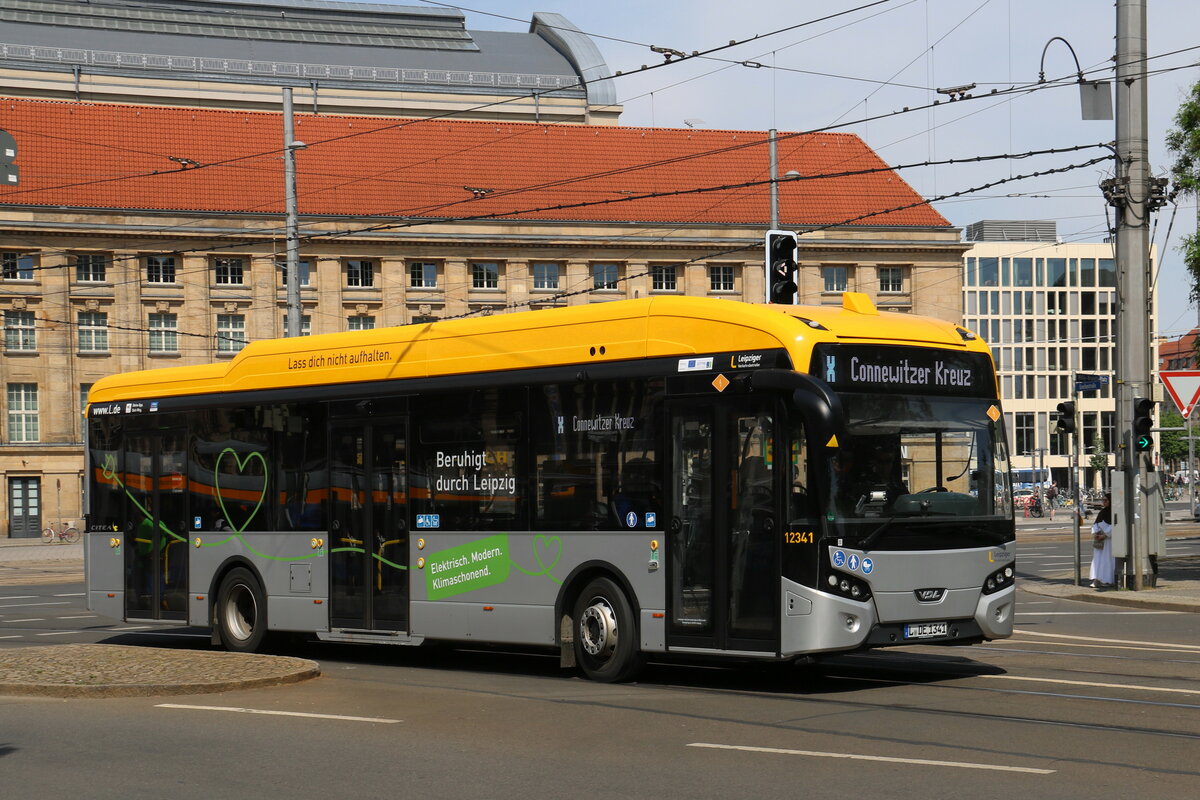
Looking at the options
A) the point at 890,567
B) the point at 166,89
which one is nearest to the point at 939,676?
the point at 890,567

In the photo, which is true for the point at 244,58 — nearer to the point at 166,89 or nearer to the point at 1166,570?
the point at 166,89

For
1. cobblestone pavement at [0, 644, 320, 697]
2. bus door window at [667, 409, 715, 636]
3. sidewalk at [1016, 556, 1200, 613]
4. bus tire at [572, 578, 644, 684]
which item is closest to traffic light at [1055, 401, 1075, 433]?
sidewalk at [1016, 556, 1200, 613]

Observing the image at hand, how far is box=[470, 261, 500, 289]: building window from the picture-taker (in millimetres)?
77750

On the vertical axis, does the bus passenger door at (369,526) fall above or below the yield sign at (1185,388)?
below

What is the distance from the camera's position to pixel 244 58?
90625 mm

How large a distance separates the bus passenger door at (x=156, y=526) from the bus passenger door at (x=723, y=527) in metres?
7.65

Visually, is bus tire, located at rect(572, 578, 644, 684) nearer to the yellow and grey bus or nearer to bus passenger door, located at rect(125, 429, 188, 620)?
the yellow and grey bus

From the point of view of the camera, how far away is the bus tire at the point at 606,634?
1351cm

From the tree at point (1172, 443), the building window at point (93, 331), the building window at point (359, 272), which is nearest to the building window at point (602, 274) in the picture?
the building window at point (359, 272)

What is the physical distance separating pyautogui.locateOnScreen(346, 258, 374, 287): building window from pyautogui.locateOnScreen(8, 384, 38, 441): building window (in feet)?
50.0

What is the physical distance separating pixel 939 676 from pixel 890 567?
74.6 inches

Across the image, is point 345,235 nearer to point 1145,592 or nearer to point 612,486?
point 1145,592

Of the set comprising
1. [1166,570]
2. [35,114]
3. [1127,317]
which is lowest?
[1166,570]

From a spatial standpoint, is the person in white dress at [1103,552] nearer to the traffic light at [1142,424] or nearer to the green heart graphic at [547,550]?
the traffic light at [1142,424]
